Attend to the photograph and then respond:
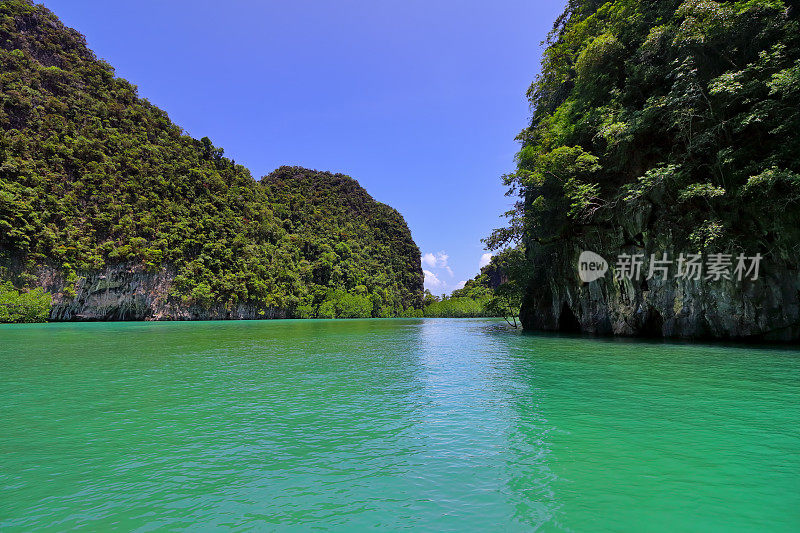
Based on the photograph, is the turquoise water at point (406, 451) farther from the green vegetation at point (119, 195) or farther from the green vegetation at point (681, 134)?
the green vegetation at point (119, 195)

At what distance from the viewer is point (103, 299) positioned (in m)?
41.4

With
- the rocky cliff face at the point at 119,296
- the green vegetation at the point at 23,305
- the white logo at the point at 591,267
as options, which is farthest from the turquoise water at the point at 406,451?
the rocky cliff face at the point at 119,296

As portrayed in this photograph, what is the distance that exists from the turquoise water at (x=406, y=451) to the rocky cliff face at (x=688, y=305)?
6246mm

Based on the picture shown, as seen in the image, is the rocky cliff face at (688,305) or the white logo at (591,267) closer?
the rocky cliff face at (688,305)

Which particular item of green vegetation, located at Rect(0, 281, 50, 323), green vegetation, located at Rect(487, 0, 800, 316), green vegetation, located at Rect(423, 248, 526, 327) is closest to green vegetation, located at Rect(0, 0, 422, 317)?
green vegetation, located at Rect(0, 281, 50, 323)

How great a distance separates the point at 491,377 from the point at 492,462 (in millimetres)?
5165

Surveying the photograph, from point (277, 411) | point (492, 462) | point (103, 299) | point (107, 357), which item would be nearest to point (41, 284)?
point (103, 299)

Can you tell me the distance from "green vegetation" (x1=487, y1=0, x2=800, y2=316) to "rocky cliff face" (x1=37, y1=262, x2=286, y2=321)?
145 ft

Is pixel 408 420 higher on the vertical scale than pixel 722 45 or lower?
lower

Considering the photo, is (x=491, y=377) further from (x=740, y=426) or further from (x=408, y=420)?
(x=740, y=426)

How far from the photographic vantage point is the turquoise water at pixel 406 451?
9.86 feet

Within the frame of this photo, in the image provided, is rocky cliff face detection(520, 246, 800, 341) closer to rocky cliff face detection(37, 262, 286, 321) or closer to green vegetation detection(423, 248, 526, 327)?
green vegetation detection(423, 248, 526, 327)

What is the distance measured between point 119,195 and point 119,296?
12.5 meters

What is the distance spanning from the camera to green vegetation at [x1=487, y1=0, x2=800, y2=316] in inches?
459
